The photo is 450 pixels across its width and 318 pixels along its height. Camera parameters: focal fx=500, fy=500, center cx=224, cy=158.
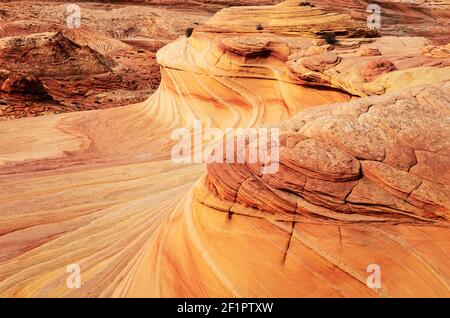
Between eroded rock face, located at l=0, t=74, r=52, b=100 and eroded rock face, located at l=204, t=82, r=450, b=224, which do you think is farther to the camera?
eroded rock face, located at l=0, t=74, r=52, b=100

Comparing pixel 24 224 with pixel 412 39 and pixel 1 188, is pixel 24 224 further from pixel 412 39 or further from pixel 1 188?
pixel 412 39

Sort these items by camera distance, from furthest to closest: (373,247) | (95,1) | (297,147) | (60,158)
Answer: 1. (95,1)
2. (60,158)
3. (297,147)
4. (373,247)

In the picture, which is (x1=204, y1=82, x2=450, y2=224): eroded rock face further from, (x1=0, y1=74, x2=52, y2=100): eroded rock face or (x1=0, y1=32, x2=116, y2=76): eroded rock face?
(x1=0, y1=32, x2=116, y2=76): eroded rock face

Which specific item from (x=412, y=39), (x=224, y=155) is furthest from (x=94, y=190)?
(x=412, y=39)

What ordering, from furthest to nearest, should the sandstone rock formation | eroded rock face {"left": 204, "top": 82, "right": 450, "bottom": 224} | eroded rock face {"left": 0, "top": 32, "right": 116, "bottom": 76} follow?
eroded rock face {"left": 0, "top": 32, "right": 116, "bottom": 76}
eroded rock face {"left": 204, "top": 82, "right": 450, "bottom": 224}
the sandstone rock formation

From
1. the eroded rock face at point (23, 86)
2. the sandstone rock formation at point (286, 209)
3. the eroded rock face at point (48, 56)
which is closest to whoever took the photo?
the sandstone rock formation at point (286, 209)

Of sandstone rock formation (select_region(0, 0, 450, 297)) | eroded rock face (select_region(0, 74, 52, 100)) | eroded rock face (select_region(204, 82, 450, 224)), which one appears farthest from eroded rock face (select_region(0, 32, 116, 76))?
eroded rock face (select_region(204, 82, 450, 224))

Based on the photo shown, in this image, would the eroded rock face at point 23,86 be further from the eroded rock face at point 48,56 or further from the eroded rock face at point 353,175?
the eroded rock face at point 353,175

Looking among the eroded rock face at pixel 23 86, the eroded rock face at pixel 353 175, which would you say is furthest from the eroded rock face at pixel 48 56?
the eroded rock face at pixel 353 175

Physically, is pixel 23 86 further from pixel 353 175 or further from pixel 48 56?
pixel 353 175
